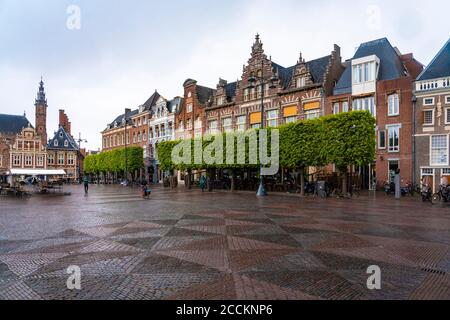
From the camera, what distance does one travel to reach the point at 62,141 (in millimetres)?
85062

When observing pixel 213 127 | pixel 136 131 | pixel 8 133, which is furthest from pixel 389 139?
pixel 8 133

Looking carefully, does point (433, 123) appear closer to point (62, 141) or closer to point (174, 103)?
point (174, 103)

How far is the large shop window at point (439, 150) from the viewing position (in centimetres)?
2742

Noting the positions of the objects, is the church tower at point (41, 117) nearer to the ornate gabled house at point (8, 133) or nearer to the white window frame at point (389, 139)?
the ornate gabled house at point (8, 133)

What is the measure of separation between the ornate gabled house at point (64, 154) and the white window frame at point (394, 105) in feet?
254

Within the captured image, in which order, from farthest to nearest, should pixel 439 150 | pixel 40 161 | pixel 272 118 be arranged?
1. pixel 40 161
2. pixel 272 118
3. pixel 439 150

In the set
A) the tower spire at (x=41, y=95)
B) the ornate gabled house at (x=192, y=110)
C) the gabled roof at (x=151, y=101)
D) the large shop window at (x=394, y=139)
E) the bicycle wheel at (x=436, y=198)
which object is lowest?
the bicycle wheel at (x=436, y=198)

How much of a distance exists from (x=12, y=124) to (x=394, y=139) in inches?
3355

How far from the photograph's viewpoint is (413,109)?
94.8 ft

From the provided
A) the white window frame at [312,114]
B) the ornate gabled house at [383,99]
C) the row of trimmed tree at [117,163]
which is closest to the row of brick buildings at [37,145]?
the row of trimmed tree at [117,163]

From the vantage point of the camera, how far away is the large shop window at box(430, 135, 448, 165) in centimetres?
2742
